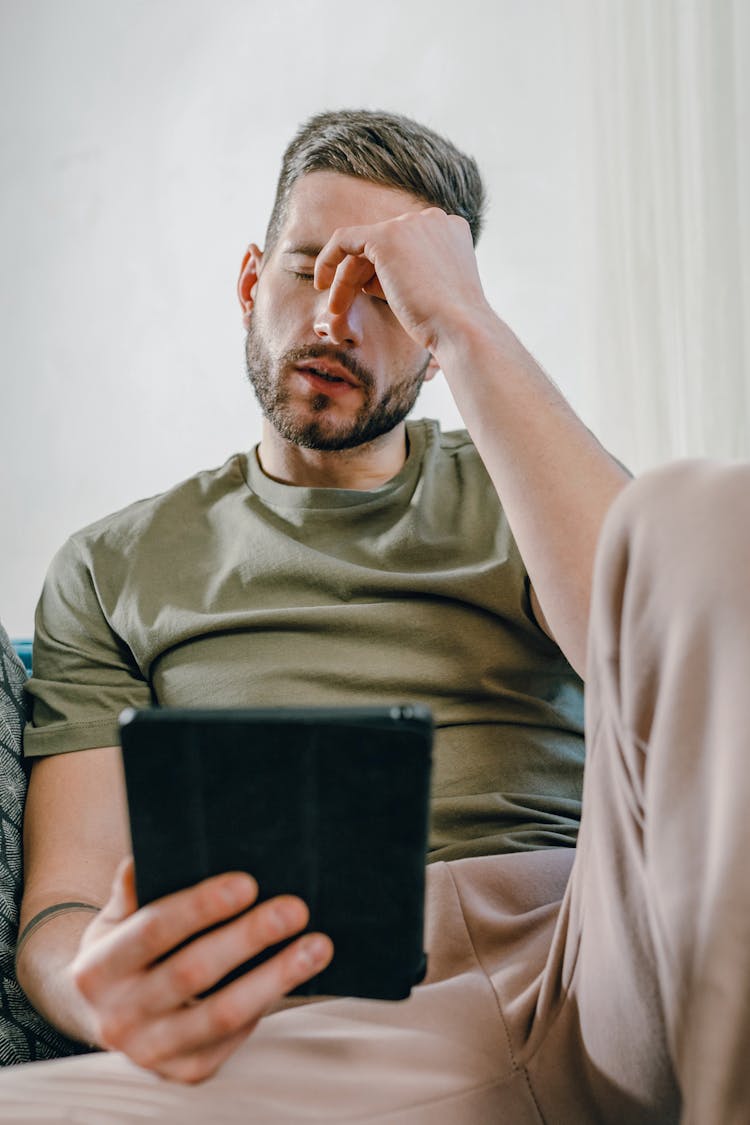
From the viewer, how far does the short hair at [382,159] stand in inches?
51.6

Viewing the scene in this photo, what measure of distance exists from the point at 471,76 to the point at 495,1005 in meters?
2.07

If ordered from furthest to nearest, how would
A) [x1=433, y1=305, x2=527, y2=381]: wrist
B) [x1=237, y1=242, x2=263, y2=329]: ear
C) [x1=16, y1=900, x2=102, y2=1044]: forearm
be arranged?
[x1=237, y1=242, x2=263, y2=329]: ear < [x1=433, y1=305, x2=527, y2=381]: wrist < [x1=16, y1=900, x2=102, y2=1044]: forearm

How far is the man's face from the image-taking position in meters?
1.26

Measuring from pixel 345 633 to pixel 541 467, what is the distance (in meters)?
0.30

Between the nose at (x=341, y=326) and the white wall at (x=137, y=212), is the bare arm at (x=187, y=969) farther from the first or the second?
the white wall at (x=137, y=212)

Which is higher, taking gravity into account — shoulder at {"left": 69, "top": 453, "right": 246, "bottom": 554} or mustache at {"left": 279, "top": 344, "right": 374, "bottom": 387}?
mustache at {"left": 279, "top": 344, "right": 374, "bottom": 387}

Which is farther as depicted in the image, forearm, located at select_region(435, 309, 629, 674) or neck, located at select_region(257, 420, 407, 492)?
neck, located at select_region(257, 420, 407, 492)

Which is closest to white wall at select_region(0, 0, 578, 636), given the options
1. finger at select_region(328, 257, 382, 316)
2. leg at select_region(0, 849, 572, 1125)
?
finger at select_region(328, 257, 382, 316)

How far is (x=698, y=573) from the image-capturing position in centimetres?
49

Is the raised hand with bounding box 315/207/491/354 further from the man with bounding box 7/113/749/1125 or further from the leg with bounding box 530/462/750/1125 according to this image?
the leg with bounding box 530/462/750/1125

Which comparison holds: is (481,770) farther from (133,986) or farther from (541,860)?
(133,986)

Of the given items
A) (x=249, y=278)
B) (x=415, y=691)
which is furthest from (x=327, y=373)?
(x=415, y=691)

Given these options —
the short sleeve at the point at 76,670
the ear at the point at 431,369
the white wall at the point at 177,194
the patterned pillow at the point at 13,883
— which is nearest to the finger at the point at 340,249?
the ear at the point at 431,369

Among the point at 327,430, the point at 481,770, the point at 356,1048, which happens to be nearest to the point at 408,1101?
the point at 356,1048
